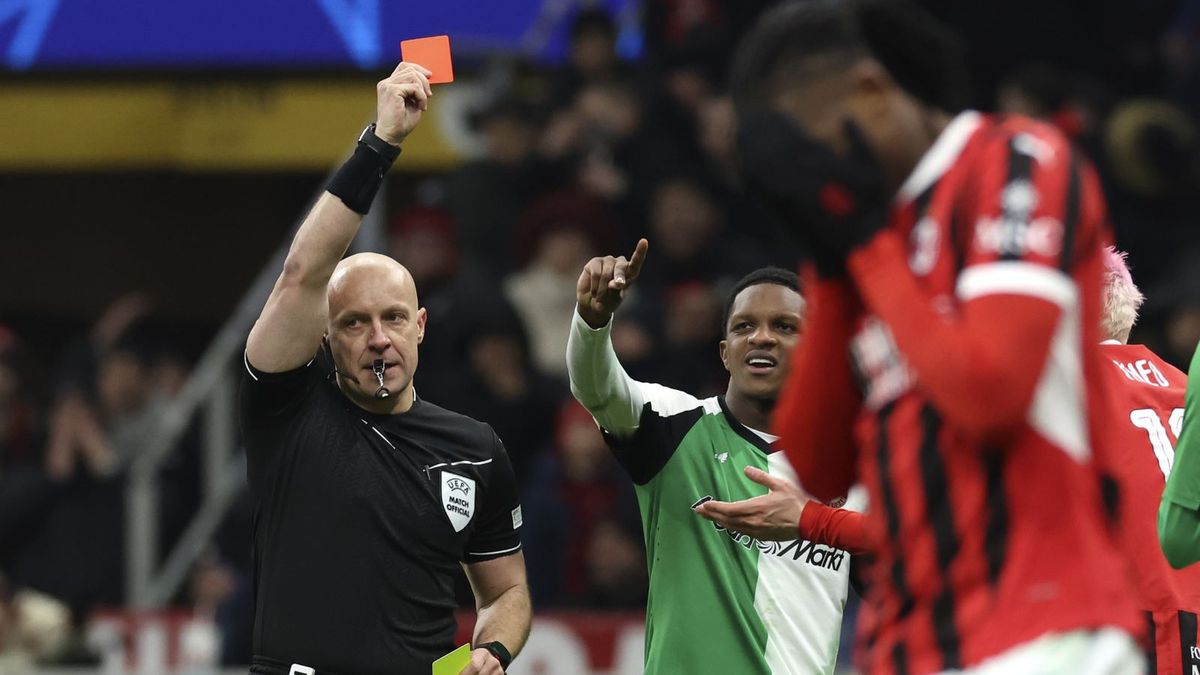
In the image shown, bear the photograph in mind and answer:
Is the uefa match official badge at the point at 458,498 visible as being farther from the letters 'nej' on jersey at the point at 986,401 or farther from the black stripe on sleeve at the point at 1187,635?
the letters 'nej' on jersey at the point at 986,401

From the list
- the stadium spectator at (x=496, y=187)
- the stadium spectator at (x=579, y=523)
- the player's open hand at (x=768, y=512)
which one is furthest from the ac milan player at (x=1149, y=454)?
the stadium spectator at (x=496, y=187)

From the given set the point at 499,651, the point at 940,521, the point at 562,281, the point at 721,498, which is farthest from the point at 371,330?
the point at 562,281

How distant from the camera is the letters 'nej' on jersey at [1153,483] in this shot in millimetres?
5402

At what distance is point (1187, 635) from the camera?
5449 millimetres

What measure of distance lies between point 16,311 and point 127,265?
0.92 m

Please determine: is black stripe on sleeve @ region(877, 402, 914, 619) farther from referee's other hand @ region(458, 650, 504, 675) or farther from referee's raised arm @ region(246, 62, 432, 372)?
referee's other hand @ region(458, 650, 504, 675)

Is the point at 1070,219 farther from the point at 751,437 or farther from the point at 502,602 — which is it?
the point at 502,602

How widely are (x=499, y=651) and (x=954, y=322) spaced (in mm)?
2784

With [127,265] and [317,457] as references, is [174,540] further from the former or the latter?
[317,457]

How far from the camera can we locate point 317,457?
17.9 feet

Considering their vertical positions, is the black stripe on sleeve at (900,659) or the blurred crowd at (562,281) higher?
the blurred crowd at (562,281)

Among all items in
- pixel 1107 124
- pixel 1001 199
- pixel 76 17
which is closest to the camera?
pixel 1001 199

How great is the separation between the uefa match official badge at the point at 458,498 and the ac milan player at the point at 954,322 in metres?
2.35

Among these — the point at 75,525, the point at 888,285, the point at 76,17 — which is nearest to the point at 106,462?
the point at 75,525
